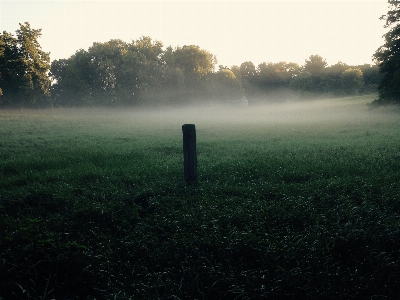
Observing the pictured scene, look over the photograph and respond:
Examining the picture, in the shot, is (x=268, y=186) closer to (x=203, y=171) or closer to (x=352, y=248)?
(x=203, y=171)

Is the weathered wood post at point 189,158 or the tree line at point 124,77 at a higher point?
the tree line at point 124,77

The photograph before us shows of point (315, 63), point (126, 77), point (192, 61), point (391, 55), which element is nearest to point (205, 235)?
point (391, 55)

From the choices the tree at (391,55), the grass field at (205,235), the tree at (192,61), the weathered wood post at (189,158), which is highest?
the tree at (192,61)

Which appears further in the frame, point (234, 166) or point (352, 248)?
point (234, 166)

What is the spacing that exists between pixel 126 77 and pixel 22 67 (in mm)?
21998

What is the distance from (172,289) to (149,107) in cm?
6598

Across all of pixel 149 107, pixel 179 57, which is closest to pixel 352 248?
pixel 149 107

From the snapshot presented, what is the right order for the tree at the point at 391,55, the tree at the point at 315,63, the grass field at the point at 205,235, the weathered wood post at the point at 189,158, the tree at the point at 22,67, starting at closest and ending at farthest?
the grass field at the point at 205,235, the weathered wood post at the point at 189,158, the tree at the point at 391,55, the tree at the point at 22,67, the tree at the point at 315,63

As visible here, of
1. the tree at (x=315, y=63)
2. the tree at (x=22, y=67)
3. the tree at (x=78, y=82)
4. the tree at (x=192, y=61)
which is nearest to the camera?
the tree at (x=22, y=67)

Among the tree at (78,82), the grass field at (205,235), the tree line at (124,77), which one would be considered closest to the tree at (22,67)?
the tree line at (124,77)

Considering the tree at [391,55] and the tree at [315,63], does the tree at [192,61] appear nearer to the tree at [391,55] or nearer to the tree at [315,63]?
the tree at [315,63]

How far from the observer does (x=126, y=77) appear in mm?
66250

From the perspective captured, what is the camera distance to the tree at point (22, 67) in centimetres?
4709

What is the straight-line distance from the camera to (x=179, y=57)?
78438 millimetres
